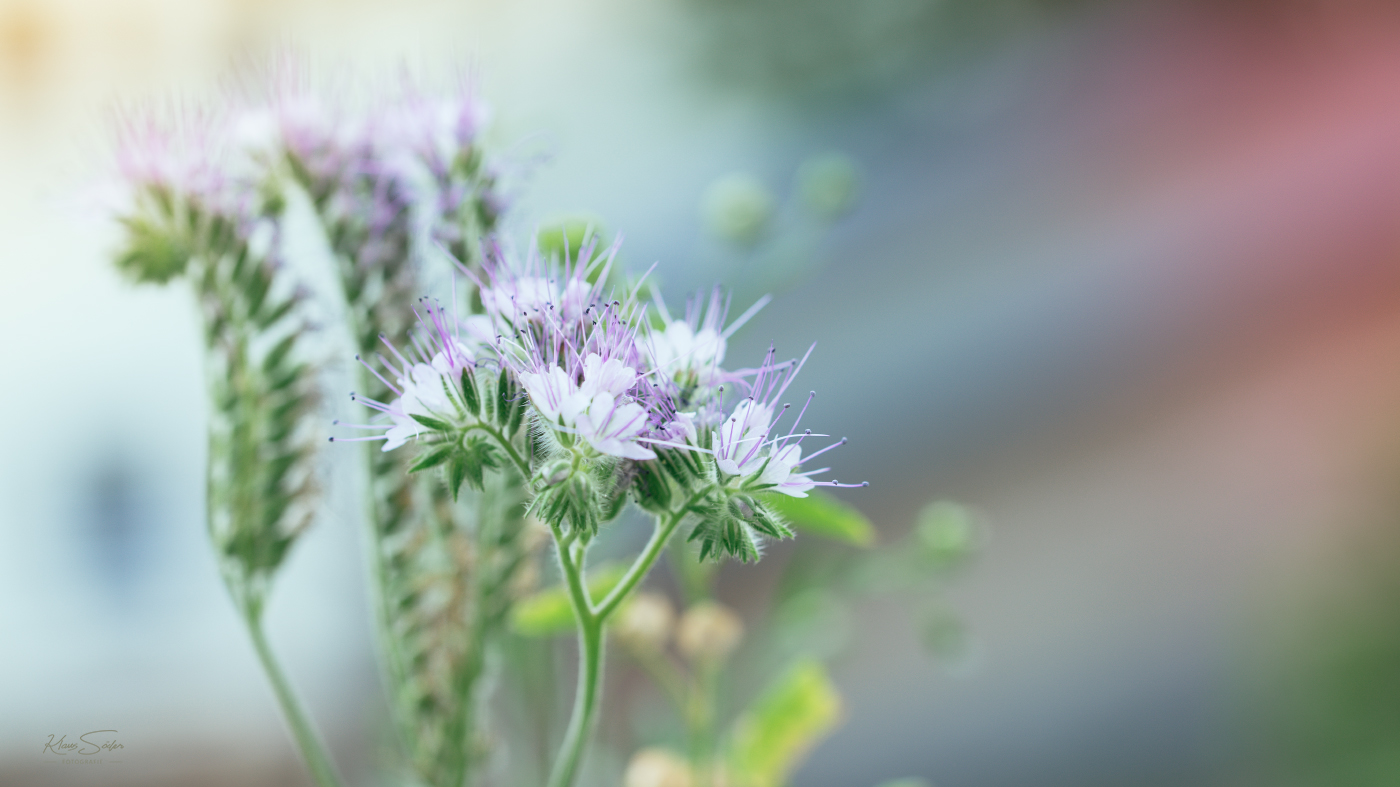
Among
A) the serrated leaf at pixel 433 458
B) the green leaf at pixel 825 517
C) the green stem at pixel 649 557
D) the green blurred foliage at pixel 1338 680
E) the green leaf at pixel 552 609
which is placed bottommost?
the green stem at pixel 649 557

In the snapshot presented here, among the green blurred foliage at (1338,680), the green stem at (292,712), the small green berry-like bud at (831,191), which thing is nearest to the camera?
the green stem at (292,712)

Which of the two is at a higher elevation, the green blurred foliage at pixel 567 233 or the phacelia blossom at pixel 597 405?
Result: the green blurred foliage at pixel 567 233

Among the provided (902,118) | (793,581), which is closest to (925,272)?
(902,118)

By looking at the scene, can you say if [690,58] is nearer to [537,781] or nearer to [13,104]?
[13,104]

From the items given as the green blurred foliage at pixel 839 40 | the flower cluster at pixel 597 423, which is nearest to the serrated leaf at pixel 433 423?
the flower cluster at pixel 597 423

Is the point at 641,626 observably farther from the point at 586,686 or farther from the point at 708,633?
the point at 586,686

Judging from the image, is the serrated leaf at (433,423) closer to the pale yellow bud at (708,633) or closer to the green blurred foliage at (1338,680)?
the pale yellow bud at (708,633)

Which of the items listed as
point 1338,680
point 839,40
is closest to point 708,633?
point 839,40
